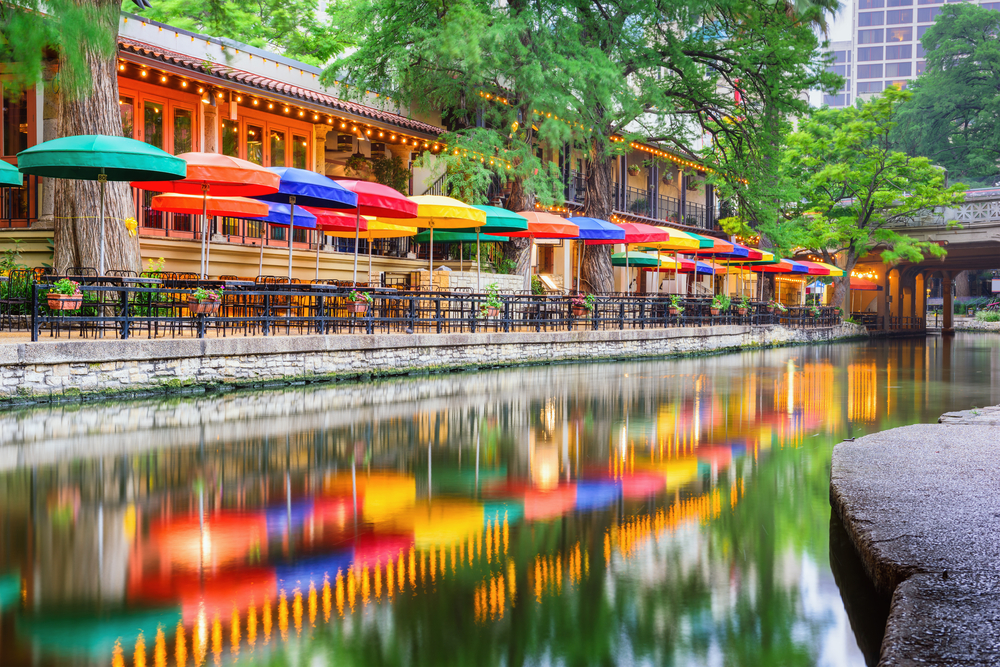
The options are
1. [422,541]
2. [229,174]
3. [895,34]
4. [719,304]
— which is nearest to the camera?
[422,541]

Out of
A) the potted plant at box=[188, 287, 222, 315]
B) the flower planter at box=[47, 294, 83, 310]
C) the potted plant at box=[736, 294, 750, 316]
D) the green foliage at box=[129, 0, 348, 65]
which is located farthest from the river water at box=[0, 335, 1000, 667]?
the green foliage at box=[129, 0, 348, 65]

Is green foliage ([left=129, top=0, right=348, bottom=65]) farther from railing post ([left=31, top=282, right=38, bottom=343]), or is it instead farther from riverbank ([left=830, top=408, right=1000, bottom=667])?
riverbank ([left=830, top=408, right=1000, bottom=667])

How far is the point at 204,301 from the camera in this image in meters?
13.7

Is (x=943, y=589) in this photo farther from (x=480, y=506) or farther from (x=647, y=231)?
(x=647, y=231)

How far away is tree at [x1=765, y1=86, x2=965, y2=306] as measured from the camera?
43.2 meters

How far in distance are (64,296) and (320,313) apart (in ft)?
15.2

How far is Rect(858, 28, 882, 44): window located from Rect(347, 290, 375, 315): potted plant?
140375mm

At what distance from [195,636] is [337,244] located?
22.0m

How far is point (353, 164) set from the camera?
87.8 ft

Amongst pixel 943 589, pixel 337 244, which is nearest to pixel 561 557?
pixel 943 589

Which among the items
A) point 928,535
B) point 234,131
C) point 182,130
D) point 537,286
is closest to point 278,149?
point 234,131

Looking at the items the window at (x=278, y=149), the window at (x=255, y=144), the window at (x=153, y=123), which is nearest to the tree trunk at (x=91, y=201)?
the window at (x=153, y=123)

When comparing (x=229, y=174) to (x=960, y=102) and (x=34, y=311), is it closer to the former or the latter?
(x=34, y=311)

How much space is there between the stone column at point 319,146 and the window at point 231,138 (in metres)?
2.38
